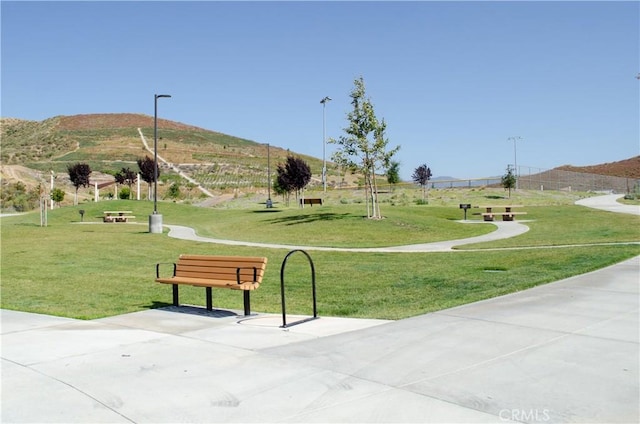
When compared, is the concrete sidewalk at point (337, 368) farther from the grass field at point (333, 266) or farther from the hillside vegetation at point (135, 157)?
the hillside vegetation at point (135, 157)

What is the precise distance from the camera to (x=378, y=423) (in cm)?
407

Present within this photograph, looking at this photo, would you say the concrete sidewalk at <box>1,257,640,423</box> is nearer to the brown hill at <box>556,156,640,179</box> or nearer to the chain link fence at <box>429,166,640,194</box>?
the chain link fence at <box>429,166,640,194</box>

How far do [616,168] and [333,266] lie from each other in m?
100

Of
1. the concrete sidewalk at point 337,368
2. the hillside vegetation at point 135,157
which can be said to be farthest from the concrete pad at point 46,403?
the hillside vegetation at point 135,157

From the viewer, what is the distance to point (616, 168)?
100 metres

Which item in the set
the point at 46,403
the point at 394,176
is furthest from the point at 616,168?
the point at 46,403

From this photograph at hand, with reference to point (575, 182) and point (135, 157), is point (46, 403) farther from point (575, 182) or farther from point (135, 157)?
point (135, 157)

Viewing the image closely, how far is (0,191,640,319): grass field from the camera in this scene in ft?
31.1

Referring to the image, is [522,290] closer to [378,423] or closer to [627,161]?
[378,423]

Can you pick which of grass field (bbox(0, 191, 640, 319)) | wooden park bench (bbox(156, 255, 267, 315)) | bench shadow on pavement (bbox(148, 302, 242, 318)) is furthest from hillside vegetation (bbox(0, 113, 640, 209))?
wooden park bench (bbox(156, 255, 267, 315))

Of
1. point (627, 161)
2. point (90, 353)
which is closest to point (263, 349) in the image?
point (90, 353)

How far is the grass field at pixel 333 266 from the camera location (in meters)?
9.48

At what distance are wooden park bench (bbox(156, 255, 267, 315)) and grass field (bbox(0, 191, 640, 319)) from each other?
69 cm

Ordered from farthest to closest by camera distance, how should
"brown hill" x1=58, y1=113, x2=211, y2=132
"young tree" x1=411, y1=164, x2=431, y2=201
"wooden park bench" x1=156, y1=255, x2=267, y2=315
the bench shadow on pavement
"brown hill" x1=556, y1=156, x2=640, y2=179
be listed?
1. "brown hill" x1=58, y1=113, x2=211, y2=132
2. "brown hill" x1=556, y1=156, x2=640, y2=179
3. "young tree" x1=411, y1=164, x2=431, y2=201
4. the bench shadow on pavement
5. "wooden park bench" x1=156, y1=255, x2=267, y2=315
